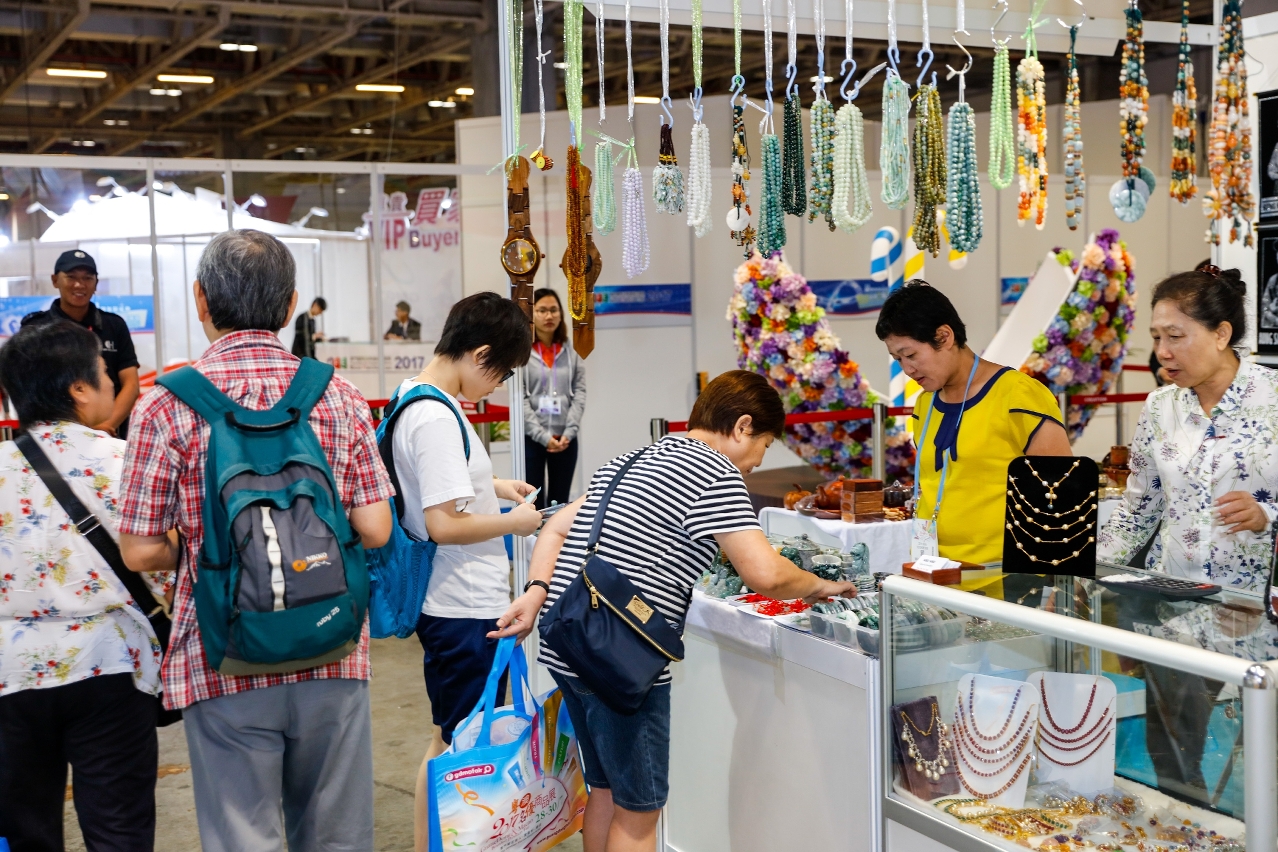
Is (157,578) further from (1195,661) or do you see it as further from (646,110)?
(646,110)

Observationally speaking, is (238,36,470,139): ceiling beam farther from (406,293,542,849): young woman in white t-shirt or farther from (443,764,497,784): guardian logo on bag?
(443,764,497,784): guardian logo on bag

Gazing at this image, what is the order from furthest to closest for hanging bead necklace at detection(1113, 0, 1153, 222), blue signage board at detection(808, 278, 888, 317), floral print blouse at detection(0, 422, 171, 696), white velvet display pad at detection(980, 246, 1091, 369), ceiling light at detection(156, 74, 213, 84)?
ceiling light at detection(156, 74, 213, 84)
blue signage board at detection(808, 278, 888, 317)
white velvet display pad at detection(980, 246, 1091, 369)
hanging bead necklace at detection(1113, 0, 1153, 222)
floral print blouse at detection(0, 422, 171, 696)

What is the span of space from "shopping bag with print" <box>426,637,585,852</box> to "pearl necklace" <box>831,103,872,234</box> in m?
1.55

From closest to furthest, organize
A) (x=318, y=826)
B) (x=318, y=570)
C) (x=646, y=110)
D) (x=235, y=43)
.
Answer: (x=318, y=570)
(x=318, y=826)
(x=646, y=110)
(x=235, y=43)

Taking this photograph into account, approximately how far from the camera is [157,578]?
2.41m

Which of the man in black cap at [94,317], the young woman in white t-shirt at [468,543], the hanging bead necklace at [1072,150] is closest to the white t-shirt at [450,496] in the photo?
the young woman in white t-shirt at [468,543]

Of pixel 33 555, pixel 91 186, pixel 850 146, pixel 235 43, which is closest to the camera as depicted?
pixel 33 555

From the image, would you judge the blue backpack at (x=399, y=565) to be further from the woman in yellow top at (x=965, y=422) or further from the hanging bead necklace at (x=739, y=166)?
the hanging bead necklace at (x=739, y=166)

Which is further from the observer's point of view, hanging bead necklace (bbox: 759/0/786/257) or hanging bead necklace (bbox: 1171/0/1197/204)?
hanging bead necklace (bbox: 1171/0/1197/204)

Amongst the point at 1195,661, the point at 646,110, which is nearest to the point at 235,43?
the point at 646,110

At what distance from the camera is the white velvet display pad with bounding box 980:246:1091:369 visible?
738 cm

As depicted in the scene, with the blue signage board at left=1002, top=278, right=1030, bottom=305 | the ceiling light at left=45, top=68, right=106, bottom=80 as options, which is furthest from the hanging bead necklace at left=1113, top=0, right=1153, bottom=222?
the ceiling light at left=45, top=68, right=106, bottom=80

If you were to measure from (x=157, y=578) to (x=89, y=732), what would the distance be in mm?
347

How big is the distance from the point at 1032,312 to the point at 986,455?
495 cm
